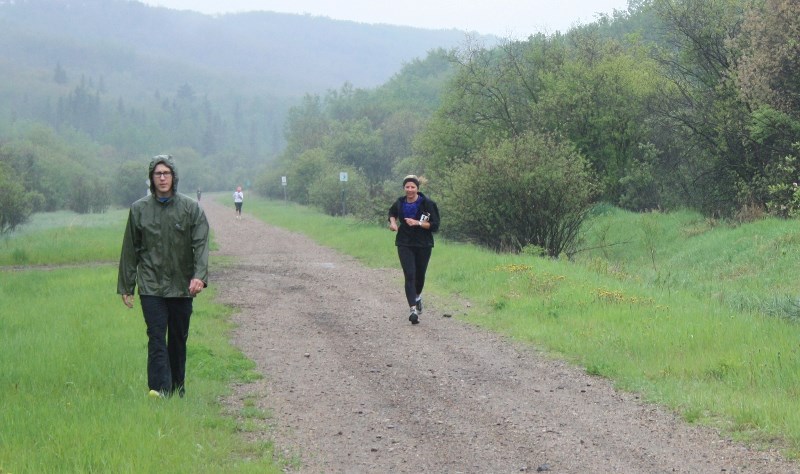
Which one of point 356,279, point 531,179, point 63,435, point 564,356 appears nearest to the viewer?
point 63,435

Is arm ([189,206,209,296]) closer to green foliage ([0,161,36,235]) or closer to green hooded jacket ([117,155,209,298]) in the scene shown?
green hooded jacket ([117,155,209,298])

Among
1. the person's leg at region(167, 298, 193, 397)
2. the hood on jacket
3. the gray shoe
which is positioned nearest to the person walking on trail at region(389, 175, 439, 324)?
the gray shoe

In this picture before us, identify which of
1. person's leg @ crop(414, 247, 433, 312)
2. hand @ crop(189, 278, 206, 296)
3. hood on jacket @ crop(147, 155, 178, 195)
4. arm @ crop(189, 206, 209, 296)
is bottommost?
person's leg @ crop(414, 247, 433, 312)

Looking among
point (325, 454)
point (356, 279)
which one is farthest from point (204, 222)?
point (356, 279)

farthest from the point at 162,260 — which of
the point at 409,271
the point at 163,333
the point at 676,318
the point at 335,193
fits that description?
the point at 335,193

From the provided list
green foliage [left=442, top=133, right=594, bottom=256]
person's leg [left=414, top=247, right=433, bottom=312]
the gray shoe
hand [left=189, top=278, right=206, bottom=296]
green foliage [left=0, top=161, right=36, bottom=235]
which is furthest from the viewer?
green foliage [left=0, top=161, right=36, bottom=235]

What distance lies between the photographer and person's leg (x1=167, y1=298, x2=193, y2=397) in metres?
7.93

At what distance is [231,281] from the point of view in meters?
19.1

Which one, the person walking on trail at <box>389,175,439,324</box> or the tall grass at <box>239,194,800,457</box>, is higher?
the person walking on trail at <box>389,175,439,324</box>

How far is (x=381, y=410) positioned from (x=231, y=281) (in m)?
11.6

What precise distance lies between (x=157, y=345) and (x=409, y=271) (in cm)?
592

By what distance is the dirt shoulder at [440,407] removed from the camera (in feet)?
21.2

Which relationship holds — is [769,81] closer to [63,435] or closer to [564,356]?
[564,356]

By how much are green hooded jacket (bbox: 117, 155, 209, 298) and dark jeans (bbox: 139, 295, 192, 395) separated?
12 cm
